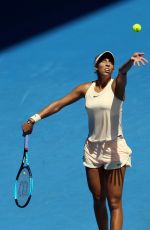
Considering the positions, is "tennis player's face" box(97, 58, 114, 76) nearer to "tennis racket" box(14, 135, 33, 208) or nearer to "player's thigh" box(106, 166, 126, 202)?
"player's thigh" box(106, 166, 126, 202)

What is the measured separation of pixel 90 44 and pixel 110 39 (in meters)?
0.32

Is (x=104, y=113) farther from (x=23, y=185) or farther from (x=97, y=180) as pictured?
(x=23, y=185)

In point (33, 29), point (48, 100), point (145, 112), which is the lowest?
point (145, 112)

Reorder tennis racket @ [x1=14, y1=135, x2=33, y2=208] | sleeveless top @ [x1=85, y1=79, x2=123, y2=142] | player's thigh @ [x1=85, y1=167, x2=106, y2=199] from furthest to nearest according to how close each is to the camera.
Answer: tennis racket @ [x1=14, y1=135, x2=33, y2=208], player's thigh @ [x1=85, y1=167, x2=106, y2=199], sleeveless top @ [x1=85, y1=79, x2=123, y2=142]

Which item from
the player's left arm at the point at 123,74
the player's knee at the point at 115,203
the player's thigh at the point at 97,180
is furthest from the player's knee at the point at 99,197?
the player's left arm at the point at 123,74

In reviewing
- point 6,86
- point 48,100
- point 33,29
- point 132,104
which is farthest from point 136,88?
point 33,29

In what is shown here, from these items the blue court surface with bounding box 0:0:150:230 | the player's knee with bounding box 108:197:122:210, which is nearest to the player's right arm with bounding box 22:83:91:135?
the player's knee with bounding box 108:197:122:210

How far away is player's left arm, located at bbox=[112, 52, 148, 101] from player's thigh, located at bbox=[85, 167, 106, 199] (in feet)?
2.38

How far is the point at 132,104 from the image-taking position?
906cm

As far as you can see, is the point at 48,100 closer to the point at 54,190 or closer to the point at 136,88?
the point at 136,88

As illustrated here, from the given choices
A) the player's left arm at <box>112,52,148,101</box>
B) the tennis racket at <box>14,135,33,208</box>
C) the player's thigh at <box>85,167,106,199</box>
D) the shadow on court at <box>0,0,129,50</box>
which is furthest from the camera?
the shadow on court at <box>0,0,129,50</box>

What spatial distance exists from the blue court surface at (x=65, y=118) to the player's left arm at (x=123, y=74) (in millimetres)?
1761

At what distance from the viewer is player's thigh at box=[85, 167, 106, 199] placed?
614cm

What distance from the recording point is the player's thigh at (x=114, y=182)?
6031mm
